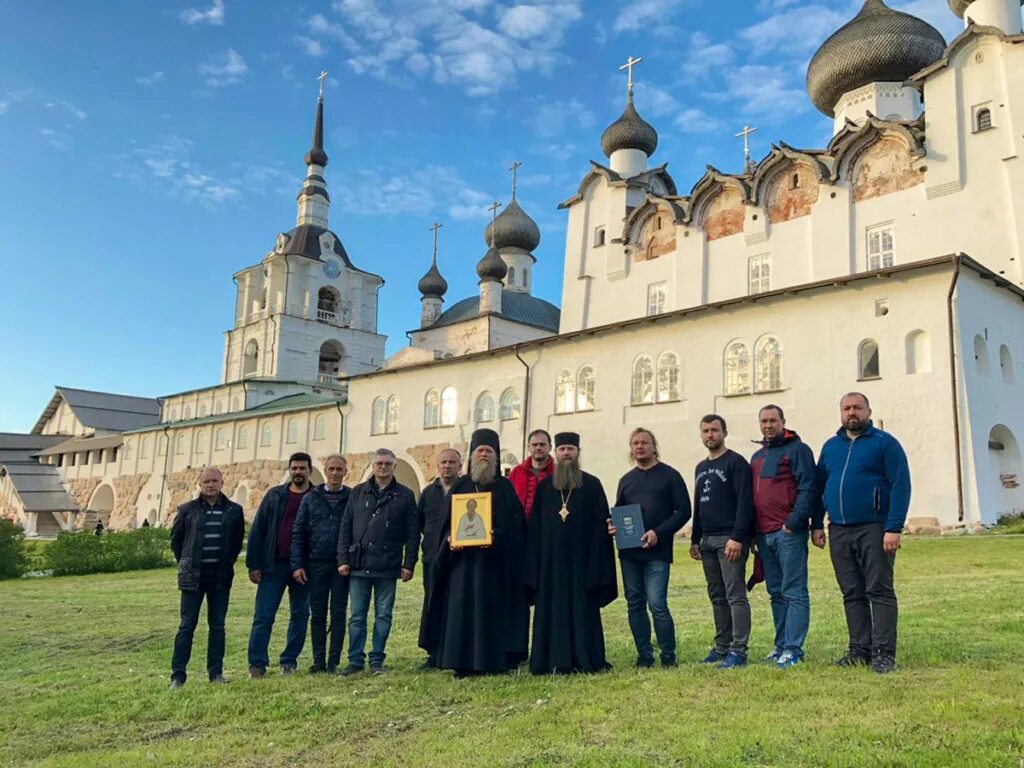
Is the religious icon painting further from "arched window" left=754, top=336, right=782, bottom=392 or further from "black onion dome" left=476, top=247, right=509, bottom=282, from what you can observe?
"black onion dome" left=476, top=247, right=509, bottom=282

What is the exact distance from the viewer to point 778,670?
17.9 ft

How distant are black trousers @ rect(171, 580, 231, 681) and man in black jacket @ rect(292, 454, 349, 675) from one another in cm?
64

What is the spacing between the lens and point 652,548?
245 inches

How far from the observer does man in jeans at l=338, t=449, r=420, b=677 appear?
6781mm

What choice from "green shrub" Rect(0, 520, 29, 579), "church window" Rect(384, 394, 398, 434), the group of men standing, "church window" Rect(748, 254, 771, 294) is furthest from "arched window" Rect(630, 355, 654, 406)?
the group of men standing

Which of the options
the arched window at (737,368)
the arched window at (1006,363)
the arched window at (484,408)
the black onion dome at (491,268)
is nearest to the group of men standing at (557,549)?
the arched window at (737,368)

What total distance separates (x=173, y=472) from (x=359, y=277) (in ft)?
66.9

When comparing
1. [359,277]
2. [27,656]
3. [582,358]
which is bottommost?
[27,656]

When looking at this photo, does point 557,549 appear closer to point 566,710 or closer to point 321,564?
point 566,710

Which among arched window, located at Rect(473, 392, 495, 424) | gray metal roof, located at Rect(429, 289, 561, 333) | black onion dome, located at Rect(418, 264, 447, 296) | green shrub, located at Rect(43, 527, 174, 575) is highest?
black onion dome, located at Rect(418, 264, 447, 296)

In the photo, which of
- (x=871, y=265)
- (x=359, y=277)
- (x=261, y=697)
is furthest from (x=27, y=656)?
(x=359, y=277)

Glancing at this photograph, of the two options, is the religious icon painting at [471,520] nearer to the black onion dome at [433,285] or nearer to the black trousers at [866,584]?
the black trousers at [866,584]

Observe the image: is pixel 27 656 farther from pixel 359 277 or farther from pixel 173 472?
pixel 359 277

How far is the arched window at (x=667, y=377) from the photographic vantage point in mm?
23953
